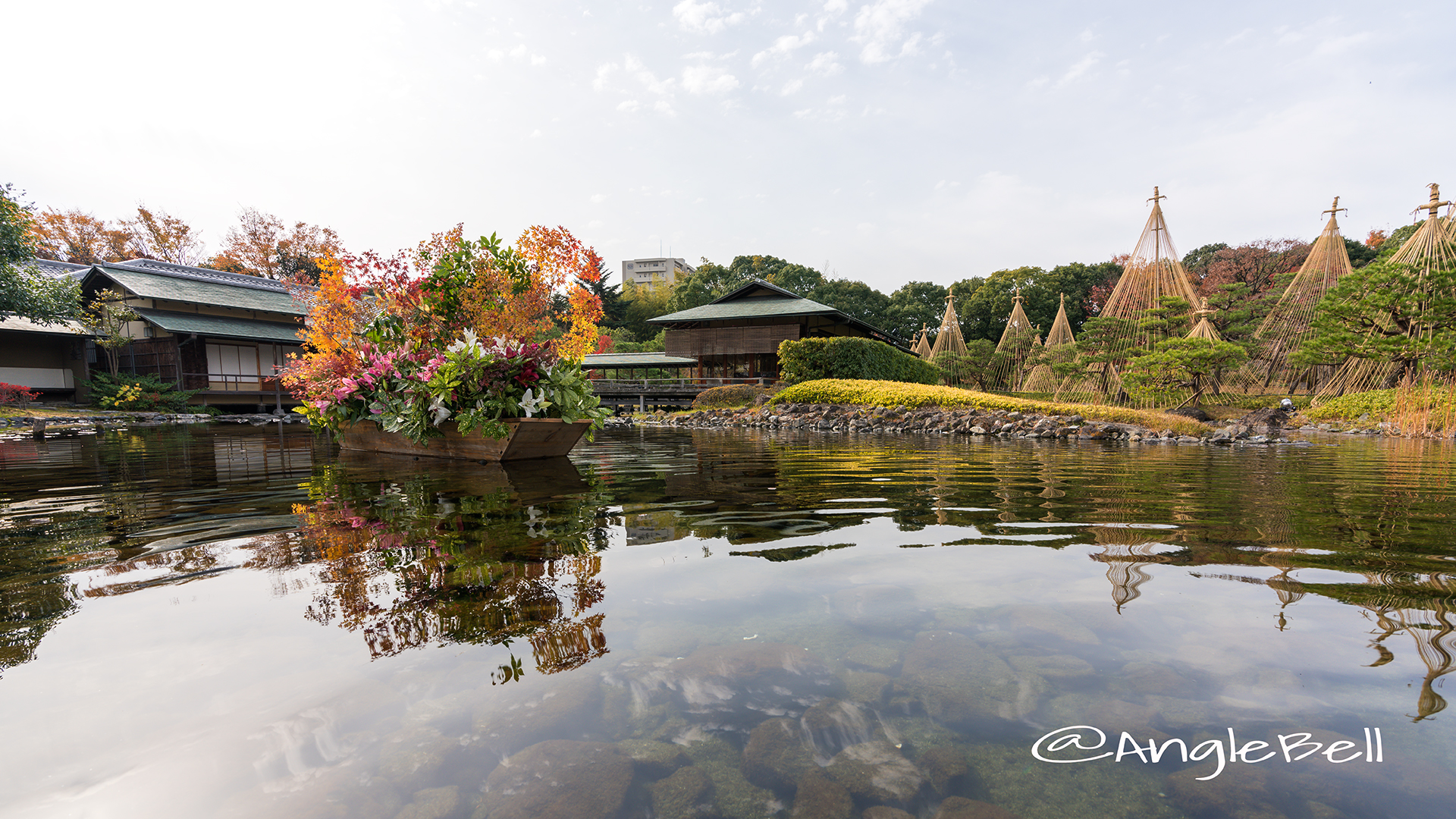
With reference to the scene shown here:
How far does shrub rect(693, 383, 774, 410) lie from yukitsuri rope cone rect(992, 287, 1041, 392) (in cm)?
1584

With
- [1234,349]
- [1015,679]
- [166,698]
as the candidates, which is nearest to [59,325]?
[166,698]

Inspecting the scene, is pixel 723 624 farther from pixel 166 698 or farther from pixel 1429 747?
pixel 1429 747

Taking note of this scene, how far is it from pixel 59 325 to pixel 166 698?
33.6m

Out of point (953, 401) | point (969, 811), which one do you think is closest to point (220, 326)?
point (953, 401)

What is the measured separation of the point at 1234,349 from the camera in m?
17.9

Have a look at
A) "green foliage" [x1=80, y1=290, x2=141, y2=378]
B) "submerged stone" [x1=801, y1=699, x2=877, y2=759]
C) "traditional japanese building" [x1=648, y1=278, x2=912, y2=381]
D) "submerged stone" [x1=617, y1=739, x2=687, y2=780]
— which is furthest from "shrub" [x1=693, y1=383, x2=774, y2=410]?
"green foliage" [x1=80, y1=290, x2=141, y2=378]

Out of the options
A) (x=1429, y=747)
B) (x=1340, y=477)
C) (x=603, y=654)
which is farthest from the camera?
(x=1340, y=477)

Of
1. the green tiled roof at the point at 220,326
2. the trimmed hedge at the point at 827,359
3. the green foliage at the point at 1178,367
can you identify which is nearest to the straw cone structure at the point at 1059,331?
the green foliage at the point at 1178,367

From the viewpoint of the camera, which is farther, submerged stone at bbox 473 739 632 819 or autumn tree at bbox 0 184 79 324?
autumn tree at bbox 0 184 79 324

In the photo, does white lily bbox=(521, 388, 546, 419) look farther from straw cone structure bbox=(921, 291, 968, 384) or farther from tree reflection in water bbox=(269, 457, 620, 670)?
straw cone structure bbox=(921, 291, 968, 384)

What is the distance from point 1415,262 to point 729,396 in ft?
72.1

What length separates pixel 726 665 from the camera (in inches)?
71.7

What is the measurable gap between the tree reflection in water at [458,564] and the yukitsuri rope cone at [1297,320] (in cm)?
2954

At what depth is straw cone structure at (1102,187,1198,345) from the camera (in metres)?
22.2
